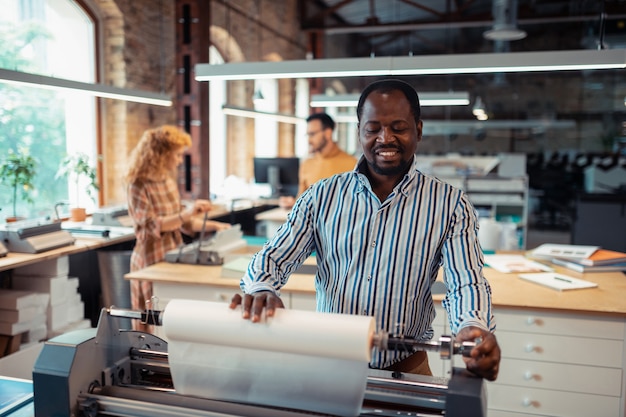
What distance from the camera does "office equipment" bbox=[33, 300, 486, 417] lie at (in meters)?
1.10

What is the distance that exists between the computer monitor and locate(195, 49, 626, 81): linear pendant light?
4261 millimetres

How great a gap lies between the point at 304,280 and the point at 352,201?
1.44m

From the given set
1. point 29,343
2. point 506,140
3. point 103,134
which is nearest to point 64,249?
point 29,343

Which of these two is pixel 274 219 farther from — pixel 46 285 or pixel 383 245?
pixel 383 245

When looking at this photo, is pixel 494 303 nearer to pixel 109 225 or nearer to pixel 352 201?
pixel 352 201

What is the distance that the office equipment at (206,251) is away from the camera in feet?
11.0

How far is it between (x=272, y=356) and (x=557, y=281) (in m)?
2.29

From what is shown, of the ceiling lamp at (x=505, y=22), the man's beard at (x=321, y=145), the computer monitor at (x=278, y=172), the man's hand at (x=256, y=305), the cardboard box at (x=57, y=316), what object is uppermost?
the ceiling lamp at (x=505, y=22)

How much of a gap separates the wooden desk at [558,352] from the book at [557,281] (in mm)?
36

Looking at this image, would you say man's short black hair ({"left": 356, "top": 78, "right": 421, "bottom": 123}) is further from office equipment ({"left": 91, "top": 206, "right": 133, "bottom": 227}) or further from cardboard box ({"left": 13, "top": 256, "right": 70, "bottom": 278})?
office equipment ({"left": 91, "top": 206, "right": 133, "bottom": 227})

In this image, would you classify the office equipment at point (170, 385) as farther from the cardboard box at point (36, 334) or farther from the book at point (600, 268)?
the cardboard box at point (36, 334)

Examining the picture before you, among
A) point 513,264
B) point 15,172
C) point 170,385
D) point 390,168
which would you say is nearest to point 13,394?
point 170,385

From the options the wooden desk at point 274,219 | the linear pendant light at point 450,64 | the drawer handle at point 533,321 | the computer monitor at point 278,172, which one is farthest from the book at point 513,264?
the computer monitor at point 278,172

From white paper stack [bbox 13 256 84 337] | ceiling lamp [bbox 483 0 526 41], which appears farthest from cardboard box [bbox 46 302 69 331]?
ceiling lamp [bbox 483 0 526 41]
